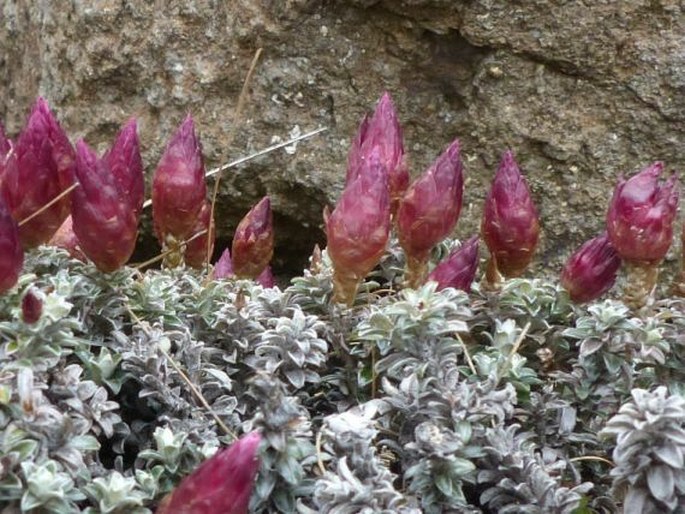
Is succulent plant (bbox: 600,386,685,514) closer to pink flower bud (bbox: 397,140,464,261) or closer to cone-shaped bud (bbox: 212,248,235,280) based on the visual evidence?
pink flower bud (bbox: 397,140,464,261)

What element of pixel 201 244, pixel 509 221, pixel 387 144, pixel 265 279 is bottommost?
pixel 265 279

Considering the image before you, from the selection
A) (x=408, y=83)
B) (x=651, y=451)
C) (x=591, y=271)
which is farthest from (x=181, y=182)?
(x=408, y=83)

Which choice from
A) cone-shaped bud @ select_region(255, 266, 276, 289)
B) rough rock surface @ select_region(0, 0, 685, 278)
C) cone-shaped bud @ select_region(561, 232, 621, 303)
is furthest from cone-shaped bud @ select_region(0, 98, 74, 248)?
rough rock surface @ select_region(0, 0, 685, 278)

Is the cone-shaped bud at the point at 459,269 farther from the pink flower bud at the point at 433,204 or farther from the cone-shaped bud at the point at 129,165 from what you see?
the cone-shaped bud at the point at 129,165

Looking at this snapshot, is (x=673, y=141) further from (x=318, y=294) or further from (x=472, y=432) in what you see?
(x=472, y=432)

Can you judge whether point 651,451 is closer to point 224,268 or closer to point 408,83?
point 224,268

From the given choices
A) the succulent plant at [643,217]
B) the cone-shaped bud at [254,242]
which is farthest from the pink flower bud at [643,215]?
the cone-shaped bud at [254,242]
